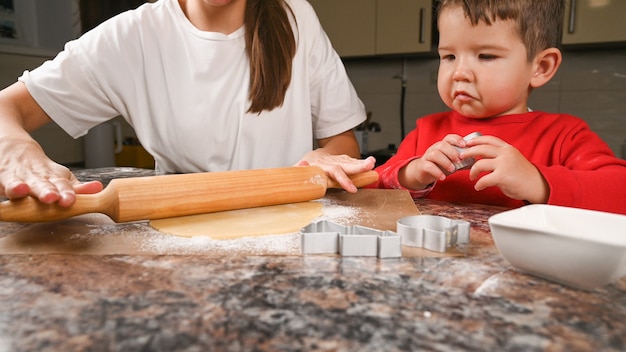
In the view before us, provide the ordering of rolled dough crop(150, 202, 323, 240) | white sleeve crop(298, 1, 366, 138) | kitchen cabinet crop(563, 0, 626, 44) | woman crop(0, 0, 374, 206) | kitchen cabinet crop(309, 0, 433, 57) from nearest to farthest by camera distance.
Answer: rolled dough crop(150, 202, 323, 240) < woman crop(0, 0, 374, 206) < white sleeve crop(298, 1, 366, 138) < kitchen cabinet crop(563, 0, 626, 44) < kitchen cabinet crop(309, 0, 433, 57)

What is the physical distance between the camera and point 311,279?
1.71 ft

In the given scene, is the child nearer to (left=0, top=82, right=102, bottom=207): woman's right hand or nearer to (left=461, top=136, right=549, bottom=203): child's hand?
(left=461, top=136, right=549, bottom=203): child's hand

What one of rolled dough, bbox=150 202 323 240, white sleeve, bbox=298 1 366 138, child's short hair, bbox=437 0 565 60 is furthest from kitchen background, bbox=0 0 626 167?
rolled dough, bbox=150 202 323 240

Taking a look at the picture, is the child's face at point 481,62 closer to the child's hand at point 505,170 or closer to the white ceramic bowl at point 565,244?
the child's hand at point 505,170

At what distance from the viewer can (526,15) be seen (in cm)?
96

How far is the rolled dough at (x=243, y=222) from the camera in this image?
0.70 meters

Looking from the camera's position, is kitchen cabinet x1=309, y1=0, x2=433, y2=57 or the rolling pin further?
kitchen cabinet x1=309, y1=0, x2=433, y2=57

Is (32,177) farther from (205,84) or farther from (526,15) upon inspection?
(526,15)

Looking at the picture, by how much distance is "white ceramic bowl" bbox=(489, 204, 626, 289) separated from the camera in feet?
1.46

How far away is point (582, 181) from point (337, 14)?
2332 millimetres

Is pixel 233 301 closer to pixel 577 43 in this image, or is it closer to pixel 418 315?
pixel 418 315

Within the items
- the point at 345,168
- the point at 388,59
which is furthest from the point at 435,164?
the point at 388,59

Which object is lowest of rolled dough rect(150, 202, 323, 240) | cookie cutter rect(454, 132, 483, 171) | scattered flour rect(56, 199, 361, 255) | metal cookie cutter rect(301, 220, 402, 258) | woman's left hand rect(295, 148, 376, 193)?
scattered flour rect(56, 199, 361, 255)

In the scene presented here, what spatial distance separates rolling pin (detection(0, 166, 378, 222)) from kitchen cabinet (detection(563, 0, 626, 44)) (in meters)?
1.95
